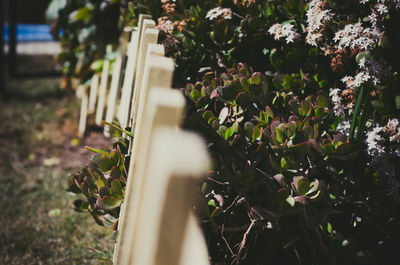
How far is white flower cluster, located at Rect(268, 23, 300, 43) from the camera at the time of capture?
6.23ft

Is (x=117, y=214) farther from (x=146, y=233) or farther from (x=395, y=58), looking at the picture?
(x=395, y=58)

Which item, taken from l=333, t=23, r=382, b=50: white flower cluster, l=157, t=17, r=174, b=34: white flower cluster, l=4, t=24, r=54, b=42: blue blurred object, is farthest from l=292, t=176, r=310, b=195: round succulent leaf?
l=4, t=24, r=54, b=42: blue blurred object

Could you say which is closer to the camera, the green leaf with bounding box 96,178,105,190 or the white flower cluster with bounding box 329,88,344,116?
the green leaf with bounding box 96,178,105,190

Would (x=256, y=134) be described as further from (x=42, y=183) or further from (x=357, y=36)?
(x=42, y=183)

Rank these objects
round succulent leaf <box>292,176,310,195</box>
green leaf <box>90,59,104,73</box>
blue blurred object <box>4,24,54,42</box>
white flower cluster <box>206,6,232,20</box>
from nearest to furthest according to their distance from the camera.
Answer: round succulent leaf <box>292,176,310,195</box>, white flower cluster <box>206,6,232,20</box>, green leaf <box>90,59,104,73</box>, blue blurred object <box>4,24,54,42</box>

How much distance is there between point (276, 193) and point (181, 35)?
975mm

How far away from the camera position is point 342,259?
5.86ft

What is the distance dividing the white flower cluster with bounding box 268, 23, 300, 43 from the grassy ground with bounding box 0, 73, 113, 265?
1.22 metres

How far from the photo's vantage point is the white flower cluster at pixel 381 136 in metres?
1.79

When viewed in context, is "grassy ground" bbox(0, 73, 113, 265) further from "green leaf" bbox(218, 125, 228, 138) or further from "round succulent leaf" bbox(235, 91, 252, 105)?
"round succulent leaf" bbox(235, 91, 252, 105)

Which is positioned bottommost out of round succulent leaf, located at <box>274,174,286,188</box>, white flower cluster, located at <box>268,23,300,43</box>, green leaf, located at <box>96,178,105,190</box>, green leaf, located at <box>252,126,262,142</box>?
green leaf, located at <box>96,178,105,190</box>

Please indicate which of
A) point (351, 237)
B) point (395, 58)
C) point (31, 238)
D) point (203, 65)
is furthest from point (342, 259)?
point (31, 238)

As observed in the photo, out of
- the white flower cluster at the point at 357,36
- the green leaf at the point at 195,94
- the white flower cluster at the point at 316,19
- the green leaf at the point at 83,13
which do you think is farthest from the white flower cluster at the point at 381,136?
the green leaf at the point at 83,13

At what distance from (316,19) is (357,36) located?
7.6 inches
